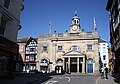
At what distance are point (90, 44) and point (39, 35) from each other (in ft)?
49.7

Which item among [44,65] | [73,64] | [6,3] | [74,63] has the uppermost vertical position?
[6,3]

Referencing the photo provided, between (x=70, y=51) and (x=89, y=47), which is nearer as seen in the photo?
(x=70, y=51)

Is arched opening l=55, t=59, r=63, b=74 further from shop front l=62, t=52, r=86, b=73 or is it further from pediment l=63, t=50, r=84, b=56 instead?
pediment l=63, t=50, r=84, b=56

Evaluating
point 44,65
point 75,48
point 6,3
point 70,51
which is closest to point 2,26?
point 6,3

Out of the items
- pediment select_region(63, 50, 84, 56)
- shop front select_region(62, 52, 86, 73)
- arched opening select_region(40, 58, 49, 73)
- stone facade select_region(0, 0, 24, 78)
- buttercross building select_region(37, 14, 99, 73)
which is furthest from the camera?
arched opening select_region(40, 58, 49, 73)

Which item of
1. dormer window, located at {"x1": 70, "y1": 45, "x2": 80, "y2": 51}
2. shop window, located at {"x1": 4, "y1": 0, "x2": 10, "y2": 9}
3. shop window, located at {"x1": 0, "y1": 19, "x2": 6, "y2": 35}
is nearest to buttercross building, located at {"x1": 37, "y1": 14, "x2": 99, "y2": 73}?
dormer window, located at {"x1": 70, "y1": 45, "x2": 80, "y2": 51}

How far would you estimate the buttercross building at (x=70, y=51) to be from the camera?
45.3m

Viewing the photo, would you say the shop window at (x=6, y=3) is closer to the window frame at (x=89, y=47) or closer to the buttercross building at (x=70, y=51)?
the buttercross building at (x=70, y=51)

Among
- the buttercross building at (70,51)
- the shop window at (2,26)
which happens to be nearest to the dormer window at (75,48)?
the buttercross building at (70,51)

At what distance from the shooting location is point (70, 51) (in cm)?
4581

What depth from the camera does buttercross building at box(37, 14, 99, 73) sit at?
45.3 m

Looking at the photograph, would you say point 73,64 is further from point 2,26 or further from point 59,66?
point 2,26

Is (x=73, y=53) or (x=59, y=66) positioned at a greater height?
(x=73, y=53)

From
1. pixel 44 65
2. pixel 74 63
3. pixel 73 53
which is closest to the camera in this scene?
pixel 73 53
